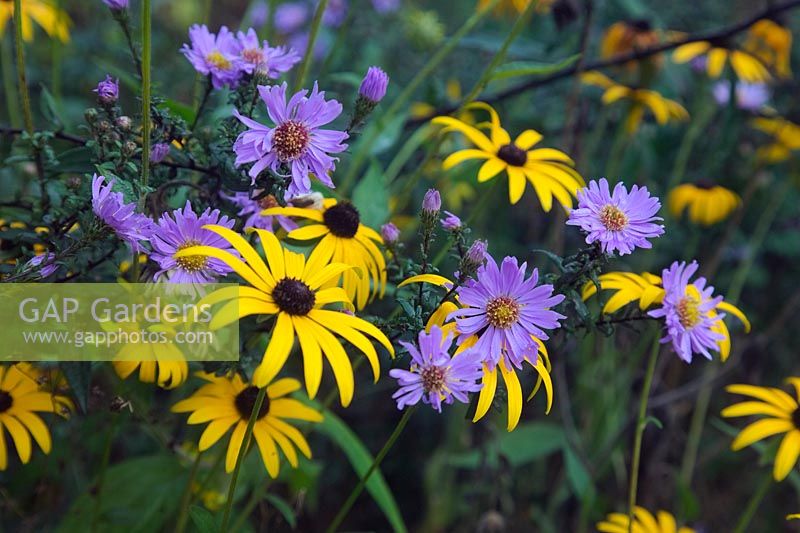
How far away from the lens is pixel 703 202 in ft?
4.45

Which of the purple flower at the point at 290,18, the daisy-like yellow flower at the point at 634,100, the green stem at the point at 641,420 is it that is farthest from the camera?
the purple flower at the point at 290,18

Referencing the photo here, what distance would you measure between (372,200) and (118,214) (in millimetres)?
409

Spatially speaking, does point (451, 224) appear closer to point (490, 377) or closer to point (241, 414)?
point (490, 377)

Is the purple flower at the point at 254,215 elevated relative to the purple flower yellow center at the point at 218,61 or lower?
lower

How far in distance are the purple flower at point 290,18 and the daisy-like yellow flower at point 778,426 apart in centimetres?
167

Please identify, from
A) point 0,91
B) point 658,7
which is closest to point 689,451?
point 658,7

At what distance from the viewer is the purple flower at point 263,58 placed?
729 millimetres

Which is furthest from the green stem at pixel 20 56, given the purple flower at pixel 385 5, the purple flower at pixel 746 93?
the purple flower at pixel 746 93

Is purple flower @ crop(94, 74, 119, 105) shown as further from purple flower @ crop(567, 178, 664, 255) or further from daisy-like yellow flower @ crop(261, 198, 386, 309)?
purple flower @ crop(567, 178, 664, 255)

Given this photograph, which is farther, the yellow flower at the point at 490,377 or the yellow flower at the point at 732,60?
the yellow flower at the point at 732,60

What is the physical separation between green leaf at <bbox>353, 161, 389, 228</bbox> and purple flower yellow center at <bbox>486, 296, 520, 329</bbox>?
0.33 m

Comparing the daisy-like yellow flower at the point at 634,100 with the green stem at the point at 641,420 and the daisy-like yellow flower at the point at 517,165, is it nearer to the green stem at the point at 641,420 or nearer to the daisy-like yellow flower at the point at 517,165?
the daisy-like yellow flower at the point at 517,165

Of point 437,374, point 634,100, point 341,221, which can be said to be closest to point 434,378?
point 437,374

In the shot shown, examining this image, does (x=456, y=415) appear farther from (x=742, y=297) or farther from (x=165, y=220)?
(x=742, y=297)
